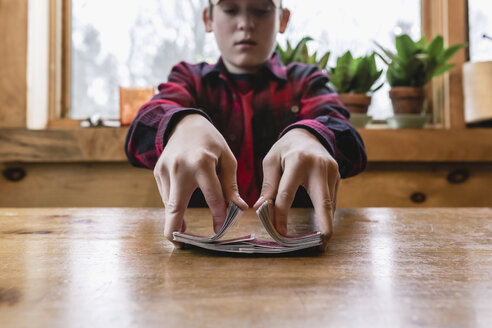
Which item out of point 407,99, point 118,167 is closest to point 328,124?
point 407,99

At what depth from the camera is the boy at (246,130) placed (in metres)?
0.50

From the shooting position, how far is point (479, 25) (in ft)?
5.51

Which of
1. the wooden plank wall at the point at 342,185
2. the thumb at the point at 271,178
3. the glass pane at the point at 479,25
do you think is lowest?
the wooden plank wall at the point at 342,185

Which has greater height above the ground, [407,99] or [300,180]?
[407,99]

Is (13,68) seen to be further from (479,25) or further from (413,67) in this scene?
(479,25)

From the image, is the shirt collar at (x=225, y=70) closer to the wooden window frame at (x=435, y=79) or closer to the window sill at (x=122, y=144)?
the window sill at (x=122, y=144)

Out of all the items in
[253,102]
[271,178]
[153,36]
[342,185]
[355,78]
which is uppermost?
[153,36]

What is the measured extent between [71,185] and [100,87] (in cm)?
46

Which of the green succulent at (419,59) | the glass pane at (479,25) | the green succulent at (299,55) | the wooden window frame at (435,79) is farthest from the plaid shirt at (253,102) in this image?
the glass pane at (479,25)

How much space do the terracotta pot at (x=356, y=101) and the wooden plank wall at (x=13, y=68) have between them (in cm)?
111

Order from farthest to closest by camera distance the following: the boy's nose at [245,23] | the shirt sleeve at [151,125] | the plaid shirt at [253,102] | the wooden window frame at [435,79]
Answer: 1. the wooden window frame at [435,79]
2. the plaid shirt at [253,102]
3. the boy's nose at [245,23]
4. the shirt sleeve at [151,125]

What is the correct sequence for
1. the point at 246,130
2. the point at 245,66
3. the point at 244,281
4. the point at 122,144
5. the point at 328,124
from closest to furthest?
the point at 244,281, the point at 328,124, the point at 245,66, the point at 246,130, the point at 122,144

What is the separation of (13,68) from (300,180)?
1.35 metres

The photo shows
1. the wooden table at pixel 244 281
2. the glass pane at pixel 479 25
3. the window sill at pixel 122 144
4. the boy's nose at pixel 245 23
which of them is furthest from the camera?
the glass pane at pixel 479 25
